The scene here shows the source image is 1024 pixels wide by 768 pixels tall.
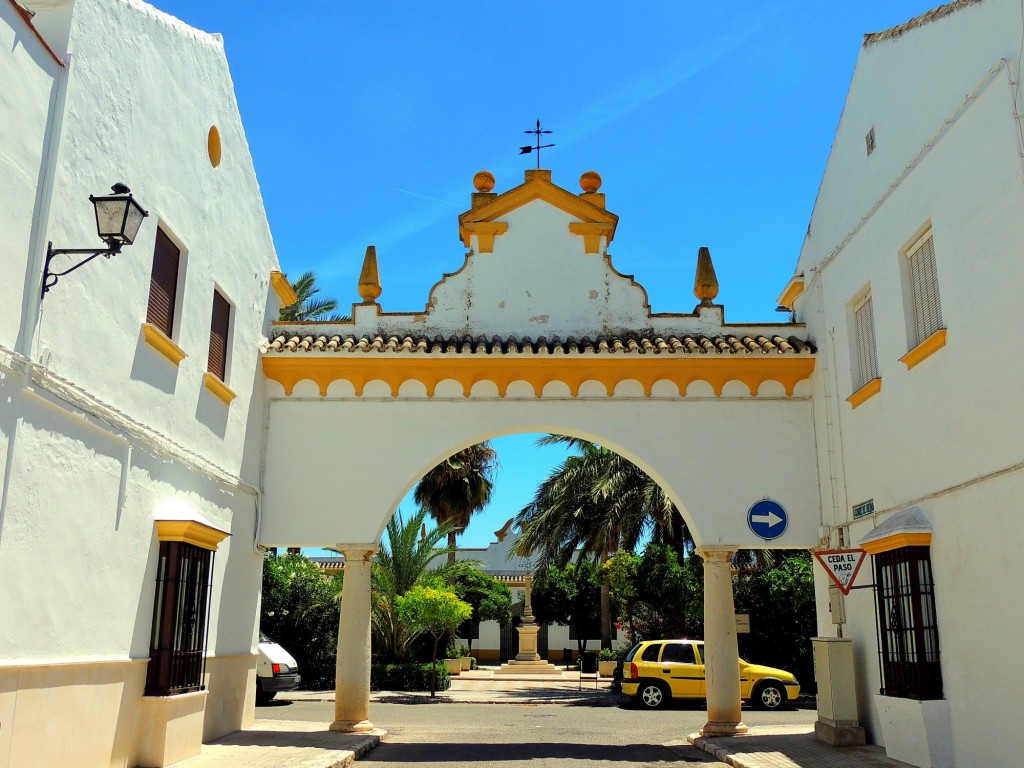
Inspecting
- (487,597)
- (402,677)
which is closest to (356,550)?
(402,677)

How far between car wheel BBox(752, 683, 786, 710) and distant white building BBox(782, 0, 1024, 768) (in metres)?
7.91

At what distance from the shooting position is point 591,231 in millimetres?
13758

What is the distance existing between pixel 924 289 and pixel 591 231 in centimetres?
519

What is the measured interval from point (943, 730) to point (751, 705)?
11002 mm

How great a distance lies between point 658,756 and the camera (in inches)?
441

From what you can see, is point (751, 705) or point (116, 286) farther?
point (751, 705)

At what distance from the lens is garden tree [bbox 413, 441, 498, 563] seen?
2964 centimetres

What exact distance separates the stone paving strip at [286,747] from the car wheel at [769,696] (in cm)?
947

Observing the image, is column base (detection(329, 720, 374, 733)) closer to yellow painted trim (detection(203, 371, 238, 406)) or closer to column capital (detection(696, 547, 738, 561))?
yellow painted trim (detection(203, 371, 238, 406))

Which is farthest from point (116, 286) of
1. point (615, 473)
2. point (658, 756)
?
point (615, 473)

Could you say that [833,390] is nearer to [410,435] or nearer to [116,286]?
[410,435]

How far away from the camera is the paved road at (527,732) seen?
1080 cm

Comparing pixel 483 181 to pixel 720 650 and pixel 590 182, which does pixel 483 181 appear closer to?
pixel 590 182

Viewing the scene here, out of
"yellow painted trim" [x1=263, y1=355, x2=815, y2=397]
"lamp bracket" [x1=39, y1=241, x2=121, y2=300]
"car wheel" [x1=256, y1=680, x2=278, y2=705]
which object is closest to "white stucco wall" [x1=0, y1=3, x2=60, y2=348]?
"lamp bracket" [x1=39, y1=241, x2=121, y2=300]
